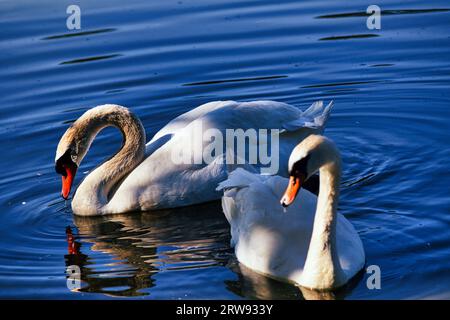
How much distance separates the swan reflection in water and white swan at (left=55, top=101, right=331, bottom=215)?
17cm

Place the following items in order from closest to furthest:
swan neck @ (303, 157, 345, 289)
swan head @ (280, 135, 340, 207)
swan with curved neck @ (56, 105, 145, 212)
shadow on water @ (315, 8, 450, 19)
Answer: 1. swan head @ (280, 135, 340, 207)
2. swan neck @ (303, 157, 345, 289)
3. swan with curved neck @ (56, 105, 145, 212)
4. shadow on water @ (315, 8, 450, 19)

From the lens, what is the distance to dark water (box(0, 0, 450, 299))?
31.4 ft

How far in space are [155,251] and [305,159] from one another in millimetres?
2188

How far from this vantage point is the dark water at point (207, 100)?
9562mm

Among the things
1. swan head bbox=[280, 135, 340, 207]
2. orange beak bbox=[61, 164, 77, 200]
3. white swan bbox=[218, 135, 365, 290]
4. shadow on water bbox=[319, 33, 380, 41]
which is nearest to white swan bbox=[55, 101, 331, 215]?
orange beak bbox=[61, 164, 77, 200]

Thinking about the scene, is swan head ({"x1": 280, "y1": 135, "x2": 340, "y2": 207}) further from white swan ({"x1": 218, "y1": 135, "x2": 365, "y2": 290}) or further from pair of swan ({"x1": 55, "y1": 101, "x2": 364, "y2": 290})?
pair of swan ({"x1": 55, "y1": 101, "x2": 364, "y2": 290})

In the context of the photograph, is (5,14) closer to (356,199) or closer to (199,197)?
(199,197)

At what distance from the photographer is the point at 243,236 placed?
972 centimetres

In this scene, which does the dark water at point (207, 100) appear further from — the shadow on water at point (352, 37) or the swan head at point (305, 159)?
the swan head at point (305, 159)

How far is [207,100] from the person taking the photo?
14648 mm

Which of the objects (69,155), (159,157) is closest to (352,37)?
(159,157)

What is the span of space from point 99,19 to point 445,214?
9.29 metres

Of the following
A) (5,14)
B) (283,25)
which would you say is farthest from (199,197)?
(5,14)

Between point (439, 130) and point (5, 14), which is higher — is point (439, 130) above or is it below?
below
